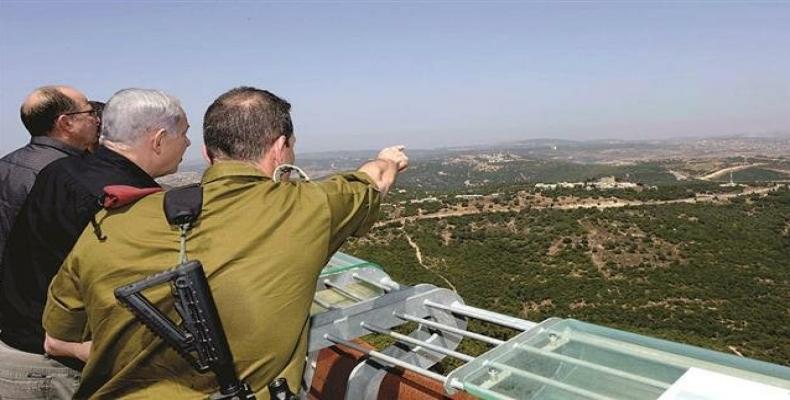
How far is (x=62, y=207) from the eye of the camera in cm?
249

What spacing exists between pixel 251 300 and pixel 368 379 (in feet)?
2.74

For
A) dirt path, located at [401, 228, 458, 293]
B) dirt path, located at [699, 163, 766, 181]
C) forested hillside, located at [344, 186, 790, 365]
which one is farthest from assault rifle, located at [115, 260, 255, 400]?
dirt path, located at [699, 163, 766, 181]

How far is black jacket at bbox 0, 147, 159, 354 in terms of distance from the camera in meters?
2.44

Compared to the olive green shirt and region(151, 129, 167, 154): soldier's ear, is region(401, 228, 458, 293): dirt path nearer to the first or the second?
region(151, 129, 167, 154): soldier's ear

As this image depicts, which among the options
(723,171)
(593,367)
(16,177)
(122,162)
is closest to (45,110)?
(16,177)

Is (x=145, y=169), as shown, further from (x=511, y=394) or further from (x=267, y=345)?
(x=511, y=394)

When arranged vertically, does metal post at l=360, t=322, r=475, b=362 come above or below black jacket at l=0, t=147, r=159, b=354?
below

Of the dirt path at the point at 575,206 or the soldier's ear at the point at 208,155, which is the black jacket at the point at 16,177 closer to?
the soldier's ear at the point at 208,155

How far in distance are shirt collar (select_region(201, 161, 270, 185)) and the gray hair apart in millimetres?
495

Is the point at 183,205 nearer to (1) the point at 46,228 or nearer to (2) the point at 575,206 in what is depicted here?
(1) the point at 46,228

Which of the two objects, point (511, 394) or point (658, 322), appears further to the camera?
point (658, 322)

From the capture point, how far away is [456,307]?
258cm

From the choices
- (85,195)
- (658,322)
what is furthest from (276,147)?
(658,322)

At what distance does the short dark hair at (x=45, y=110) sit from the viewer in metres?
3.42
